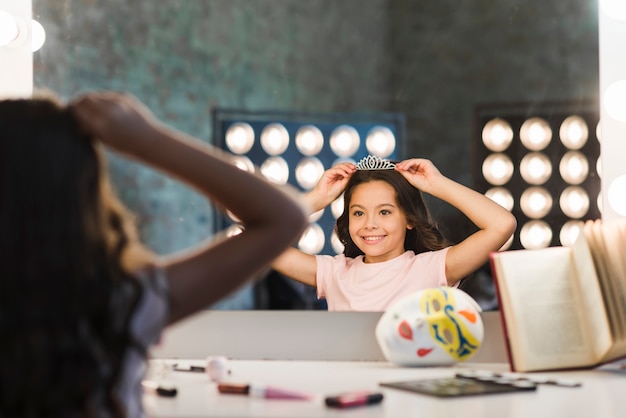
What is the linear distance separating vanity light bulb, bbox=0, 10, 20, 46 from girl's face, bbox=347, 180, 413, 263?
0.65m

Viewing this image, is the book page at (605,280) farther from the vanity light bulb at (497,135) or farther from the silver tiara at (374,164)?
the silver tiara at (374,164)

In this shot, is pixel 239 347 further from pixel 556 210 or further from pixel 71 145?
pixel 71 145

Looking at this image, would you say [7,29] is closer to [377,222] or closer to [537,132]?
[377,222]

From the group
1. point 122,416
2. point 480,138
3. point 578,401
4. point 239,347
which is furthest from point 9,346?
point 480,138

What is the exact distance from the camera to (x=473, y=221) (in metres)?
1.28

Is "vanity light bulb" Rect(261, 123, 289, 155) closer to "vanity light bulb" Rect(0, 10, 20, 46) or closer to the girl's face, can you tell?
the girl's face

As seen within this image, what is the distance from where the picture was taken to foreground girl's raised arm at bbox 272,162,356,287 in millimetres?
1328

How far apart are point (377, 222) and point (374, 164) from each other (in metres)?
0.09

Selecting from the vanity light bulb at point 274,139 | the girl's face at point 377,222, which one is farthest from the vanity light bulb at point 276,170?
the girl's face at point 377,222

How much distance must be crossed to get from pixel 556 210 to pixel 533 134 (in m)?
0.12

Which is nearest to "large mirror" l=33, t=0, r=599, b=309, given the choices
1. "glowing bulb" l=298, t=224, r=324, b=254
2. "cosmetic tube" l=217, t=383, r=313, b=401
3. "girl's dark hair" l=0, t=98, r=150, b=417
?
"glowing bulb" l=298, t=224, r=324, b=254

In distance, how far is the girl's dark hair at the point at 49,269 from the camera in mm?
651

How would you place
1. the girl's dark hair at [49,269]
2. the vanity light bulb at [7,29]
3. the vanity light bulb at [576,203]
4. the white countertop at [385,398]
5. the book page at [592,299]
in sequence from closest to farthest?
the girl's dark hair at [49,269], the white countertop at [385,398], the book page at [592,299], the vanity light bulb at [576,203], the vanity light bulb at [7,29]

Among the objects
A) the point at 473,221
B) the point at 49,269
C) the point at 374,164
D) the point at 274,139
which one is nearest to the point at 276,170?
the point at 274,139
